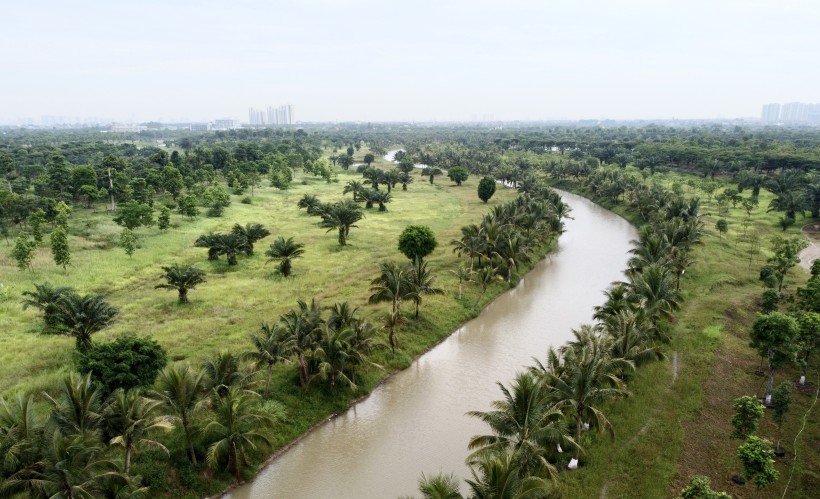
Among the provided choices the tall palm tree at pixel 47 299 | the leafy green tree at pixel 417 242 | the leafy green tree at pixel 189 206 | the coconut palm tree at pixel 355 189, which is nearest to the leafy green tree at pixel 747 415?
the leafy green tree at pixel 417 242

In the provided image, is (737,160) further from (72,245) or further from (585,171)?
(72,245)

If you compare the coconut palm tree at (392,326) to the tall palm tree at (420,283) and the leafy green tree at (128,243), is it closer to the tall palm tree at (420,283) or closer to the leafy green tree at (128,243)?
the tall palm tree at (420,283)

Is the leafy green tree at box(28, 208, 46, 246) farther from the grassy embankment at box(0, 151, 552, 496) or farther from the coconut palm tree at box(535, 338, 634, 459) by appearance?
the coconut palm tree at box(535, 338, 634, 459)

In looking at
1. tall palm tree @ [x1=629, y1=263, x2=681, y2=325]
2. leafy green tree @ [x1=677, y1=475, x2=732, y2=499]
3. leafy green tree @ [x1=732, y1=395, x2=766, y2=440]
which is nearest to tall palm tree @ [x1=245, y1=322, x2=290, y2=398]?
leafy green tree @ [x1=677, y1=475, x2=732, y2=499]

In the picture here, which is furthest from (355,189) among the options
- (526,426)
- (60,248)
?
(526,426)

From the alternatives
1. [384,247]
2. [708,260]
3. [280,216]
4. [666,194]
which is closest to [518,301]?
[384,247]

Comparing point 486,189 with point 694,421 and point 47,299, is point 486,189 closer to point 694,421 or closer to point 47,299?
point 694,421
